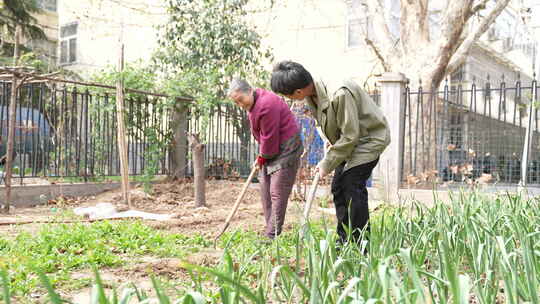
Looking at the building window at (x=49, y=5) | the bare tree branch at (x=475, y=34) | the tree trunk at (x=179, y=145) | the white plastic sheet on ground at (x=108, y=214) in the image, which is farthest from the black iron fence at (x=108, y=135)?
the building window at (x=49, y=5)

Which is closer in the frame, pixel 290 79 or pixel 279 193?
pixel 290 79

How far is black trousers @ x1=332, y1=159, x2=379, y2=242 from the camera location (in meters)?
3.52

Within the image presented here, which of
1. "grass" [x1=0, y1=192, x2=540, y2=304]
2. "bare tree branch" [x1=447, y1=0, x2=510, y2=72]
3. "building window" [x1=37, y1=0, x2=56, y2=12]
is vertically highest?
"building window" [x1=37, y1=0, x2=56, y2=12]

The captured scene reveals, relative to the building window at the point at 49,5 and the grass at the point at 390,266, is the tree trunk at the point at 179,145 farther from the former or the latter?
the building window at the point at 49,5

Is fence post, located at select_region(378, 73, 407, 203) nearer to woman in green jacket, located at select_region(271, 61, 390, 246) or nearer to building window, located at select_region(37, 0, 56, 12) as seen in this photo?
woman in green jacket, located at select_region(271, 61, 390, 246)

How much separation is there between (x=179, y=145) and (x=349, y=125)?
282 inches

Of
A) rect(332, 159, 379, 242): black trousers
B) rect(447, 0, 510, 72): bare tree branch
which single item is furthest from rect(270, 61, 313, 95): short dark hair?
rect(447, 0, 510, 72): bare tree branch

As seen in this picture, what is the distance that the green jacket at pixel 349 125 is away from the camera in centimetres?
338

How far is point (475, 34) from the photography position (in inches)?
370

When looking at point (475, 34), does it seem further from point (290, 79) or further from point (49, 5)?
point (49, 5)

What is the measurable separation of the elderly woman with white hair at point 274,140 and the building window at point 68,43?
17.8 metres

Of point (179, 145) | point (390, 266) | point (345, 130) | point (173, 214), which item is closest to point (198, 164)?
point (173, 214)

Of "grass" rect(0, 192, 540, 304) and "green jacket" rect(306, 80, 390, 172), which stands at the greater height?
"green jacket" rect(306, 80, 390, 172)

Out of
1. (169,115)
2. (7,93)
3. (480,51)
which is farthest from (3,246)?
(480,51)
